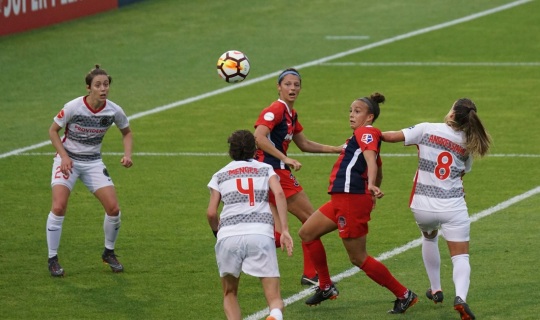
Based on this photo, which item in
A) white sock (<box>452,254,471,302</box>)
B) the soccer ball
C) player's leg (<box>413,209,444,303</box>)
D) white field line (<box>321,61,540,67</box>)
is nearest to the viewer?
white sock (<box>452,254,471,302</box>)

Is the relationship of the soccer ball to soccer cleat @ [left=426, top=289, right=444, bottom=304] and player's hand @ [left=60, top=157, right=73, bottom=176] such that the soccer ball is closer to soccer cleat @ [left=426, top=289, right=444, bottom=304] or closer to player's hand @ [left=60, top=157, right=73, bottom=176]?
player's hand @ [left=60, top=157, right=73, bottom=176]

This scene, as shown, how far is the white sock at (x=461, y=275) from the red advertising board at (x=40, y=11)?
17.6m

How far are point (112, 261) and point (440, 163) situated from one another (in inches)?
150

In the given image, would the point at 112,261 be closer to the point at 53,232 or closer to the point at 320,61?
the point at 53,232

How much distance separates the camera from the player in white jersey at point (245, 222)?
10.1 m

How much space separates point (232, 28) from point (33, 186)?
42.0ft

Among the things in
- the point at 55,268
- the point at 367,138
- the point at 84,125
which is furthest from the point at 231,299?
the point at 84,125

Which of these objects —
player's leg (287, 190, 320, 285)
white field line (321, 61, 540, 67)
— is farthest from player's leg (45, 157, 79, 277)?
white field line (321, 61, 540, 67)

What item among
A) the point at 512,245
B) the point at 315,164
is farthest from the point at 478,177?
the point at 512,245

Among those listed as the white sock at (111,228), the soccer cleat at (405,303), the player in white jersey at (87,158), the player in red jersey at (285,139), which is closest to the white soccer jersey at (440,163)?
the soccer cleat at (405,303)

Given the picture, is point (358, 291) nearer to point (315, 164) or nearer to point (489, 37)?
point (315, 164)

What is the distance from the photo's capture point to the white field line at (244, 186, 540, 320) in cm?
1177

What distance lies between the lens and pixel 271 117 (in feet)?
39.7

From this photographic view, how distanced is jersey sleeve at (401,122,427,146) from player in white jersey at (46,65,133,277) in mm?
3150
